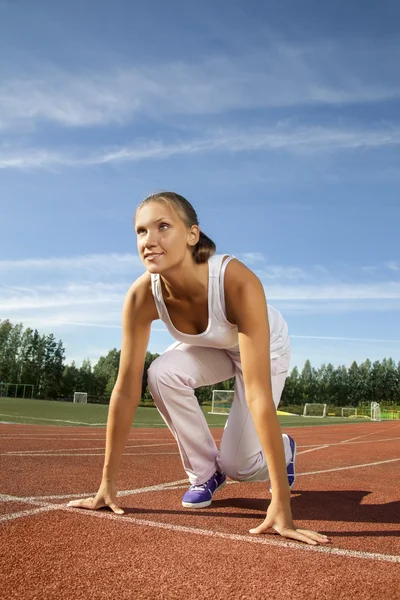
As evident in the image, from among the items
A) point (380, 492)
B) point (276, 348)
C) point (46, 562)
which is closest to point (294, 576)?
point (46, 562)

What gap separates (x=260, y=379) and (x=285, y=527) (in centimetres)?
74

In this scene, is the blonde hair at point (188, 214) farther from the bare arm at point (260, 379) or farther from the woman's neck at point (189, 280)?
the bare arm at point (260, 379)

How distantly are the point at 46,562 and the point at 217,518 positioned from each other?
1.27 metres

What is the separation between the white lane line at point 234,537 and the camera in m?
2.58

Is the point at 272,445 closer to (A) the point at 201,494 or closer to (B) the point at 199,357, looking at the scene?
(A) the point at 201,494

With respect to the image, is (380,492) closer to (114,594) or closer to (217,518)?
(217,518)

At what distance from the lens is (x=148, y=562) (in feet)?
7.55

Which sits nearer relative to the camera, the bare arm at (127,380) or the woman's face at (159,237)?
the woman's face at (159,237)

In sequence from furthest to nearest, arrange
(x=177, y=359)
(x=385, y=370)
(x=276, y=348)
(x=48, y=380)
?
(x=385, y=370), (x=48, y=380), (x=276, y=348), (x=177, y=359)

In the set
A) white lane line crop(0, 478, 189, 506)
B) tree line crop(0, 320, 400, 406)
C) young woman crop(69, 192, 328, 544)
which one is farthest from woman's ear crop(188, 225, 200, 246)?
tree line crop(0, 320, 400, 406)

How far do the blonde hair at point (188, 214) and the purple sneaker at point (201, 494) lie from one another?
57.8 inches

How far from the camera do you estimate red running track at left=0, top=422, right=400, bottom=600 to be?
206 centimetres

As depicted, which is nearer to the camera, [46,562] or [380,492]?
[46,562]

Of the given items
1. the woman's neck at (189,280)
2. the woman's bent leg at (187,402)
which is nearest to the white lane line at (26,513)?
the woman's bent leg at (187,402)
